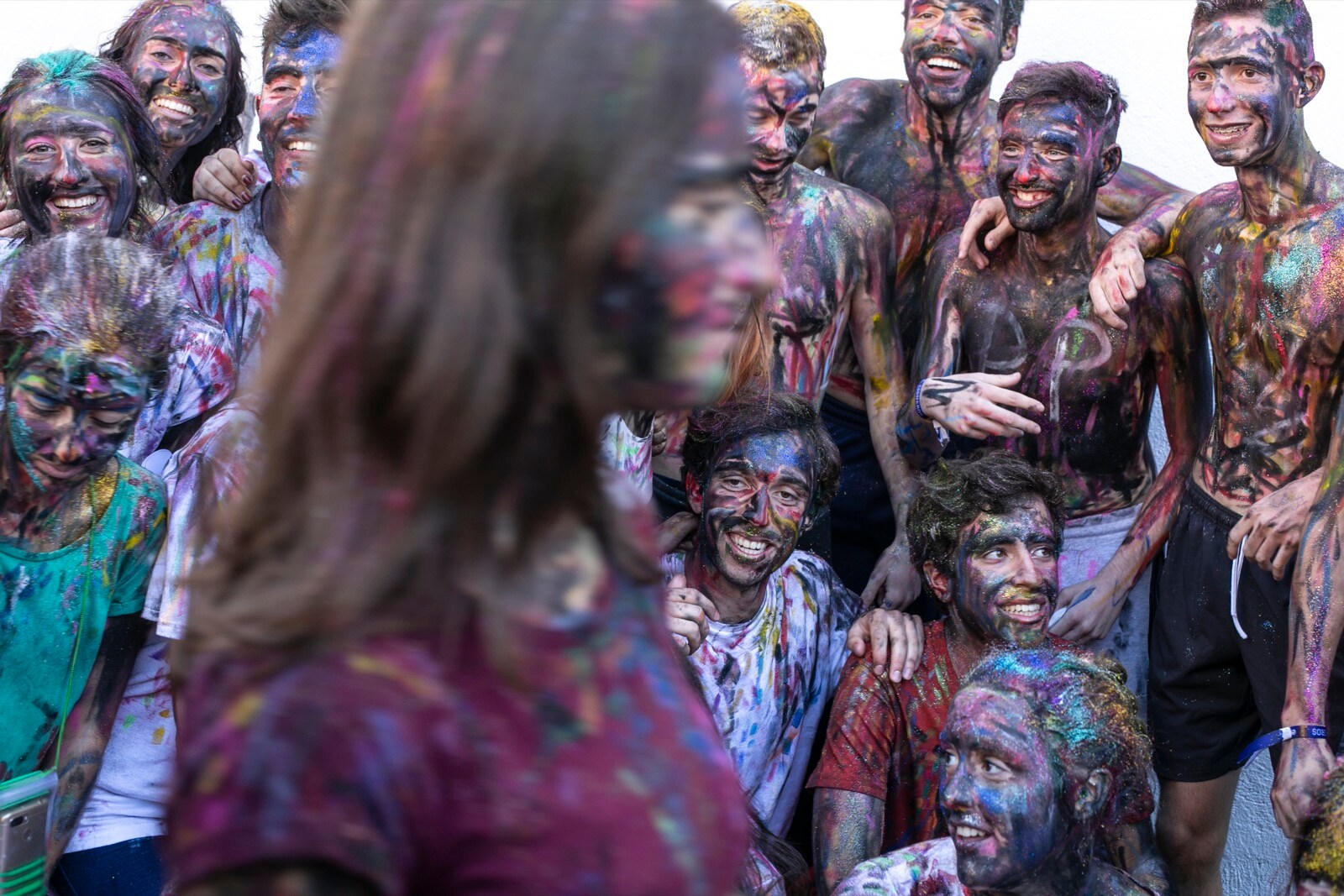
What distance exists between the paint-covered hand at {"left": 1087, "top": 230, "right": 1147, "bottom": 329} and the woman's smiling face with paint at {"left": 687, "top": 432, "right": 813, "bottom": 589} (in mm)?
815

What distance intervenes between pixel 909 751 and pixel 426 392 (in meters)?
2.51

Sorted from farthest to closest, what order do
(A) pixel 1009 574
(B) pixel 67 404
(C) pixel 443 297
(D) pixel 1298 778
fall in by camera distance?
(A) pixel 1009 574, (D) pixel 1298 778, (B) pixel 67 404, (C) pixel 443 297

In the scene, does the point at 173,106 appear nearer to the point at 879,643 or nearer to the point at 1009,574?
the point at 879,643

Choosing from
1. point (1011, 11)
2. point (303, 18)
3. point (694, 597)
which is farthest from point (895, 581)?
point (303, 18)

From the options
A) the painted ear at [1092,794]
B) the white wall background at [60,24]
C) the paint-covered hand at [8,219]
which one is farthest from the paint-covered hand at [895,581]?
the white wall background at [60,24]

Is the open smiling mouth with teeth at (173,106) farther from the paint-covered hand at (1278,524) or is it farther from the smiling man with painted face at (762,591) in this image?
the paint-covered hand at (1278,524)

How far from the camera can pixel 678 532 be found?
3.38m

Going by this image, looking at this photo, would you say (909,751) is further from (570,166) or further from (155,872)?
(570,166)

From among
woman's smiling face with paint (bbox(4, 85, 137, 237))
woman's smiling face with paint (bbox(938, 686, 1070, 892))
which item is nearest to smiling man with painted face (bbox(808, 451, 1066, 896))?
woman's smiling face with paint (bbox(938, 686, 1070, 892))

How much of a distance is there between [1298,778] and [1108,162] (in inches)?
66.7

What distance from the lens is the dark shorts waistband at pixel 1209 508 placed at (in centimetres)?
325

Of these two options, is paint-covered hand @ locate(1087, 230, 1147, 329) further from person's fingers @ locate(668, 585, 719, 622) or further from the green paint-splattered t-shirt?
the green paint-splattered t-shirt

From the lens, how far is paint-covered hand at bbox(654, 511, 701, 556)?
3.38 metres

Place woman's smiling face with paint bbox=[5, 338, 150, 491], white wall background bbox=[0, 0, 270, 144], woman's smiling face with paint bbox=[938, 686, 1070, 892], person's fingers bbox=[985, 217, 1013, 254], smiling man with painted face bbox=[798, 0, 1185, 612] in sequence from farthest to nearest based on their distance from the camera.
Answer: white wall background bbox=[0, 0, 270, 144], smiling man with painted face bbox=[798, 0, 1185, 612], person's fingers bbox=[985, 217, 1013, 254], woman's smiling face with paint bbox=[938, 686, 1070, 892], woman's smiling face with paint bbox=[5, 338, 150, 491]
